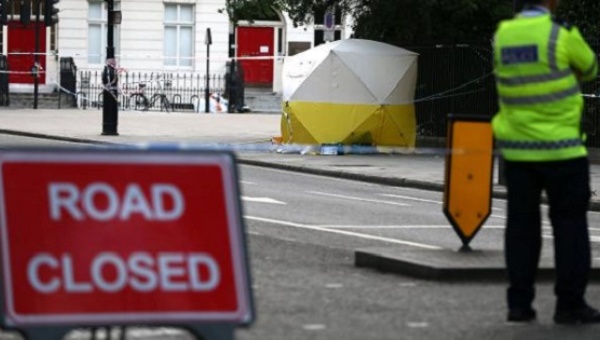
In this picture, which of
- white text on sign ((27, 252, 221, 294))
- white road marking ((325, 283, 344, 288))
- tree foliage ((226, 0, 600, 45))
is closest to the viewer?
white text on sign ((27, 252, 221, 294))

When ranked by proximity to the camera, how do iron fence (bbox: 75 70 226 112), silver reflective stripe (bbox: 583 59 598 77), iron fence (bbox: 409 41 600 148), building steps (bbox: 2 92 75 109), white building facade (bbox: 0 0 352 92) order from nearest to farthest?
silver reflective stripe (bbox: 583 59 598 77) → iron fence (bbox: 409 41 600 148) → building steps (bbox: 2 92 75 109) → iron fence (bbox: 75 70 226 112) → white building facade (bbox: 0 0 352 92)

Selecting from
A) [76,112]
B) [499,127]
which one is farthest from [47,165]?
[76,112]

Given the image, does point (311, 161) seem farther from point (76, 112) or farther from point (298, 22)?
point (76, 112)

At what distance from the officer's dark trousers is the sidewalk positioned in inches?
214

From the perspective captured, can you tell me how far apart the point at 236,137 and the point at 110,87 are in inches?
124

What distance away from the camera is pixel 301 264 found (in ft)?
38.7

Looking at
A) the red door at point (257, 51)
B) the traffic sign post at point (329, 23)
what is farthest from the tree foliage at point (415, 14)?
the red door at point (257, 51)

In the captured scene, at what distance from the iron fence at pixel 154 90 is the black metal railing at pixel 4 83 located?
122 inches

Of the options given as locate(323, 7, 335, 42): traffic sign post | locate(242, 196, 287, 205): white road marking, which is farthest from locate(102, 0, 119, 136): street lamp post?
locate(242, 196, 287, 205): white road marking

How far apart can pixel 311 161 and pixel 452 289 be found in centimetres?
1554

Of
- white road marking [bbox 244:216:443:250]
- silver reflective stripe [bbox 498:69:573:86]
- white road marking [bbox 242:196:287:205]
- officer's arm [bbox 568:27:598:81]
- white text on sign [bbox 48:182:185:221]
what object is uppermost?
officer's arm [bbox 568:27:598:81]

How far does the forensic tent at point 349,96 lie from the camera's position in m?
27.7

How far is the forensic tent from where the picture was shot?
2766cm

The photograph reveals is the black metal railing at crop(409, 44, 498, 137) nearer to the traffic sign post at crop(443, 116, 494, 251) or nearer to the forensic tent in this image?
the forensic tent
